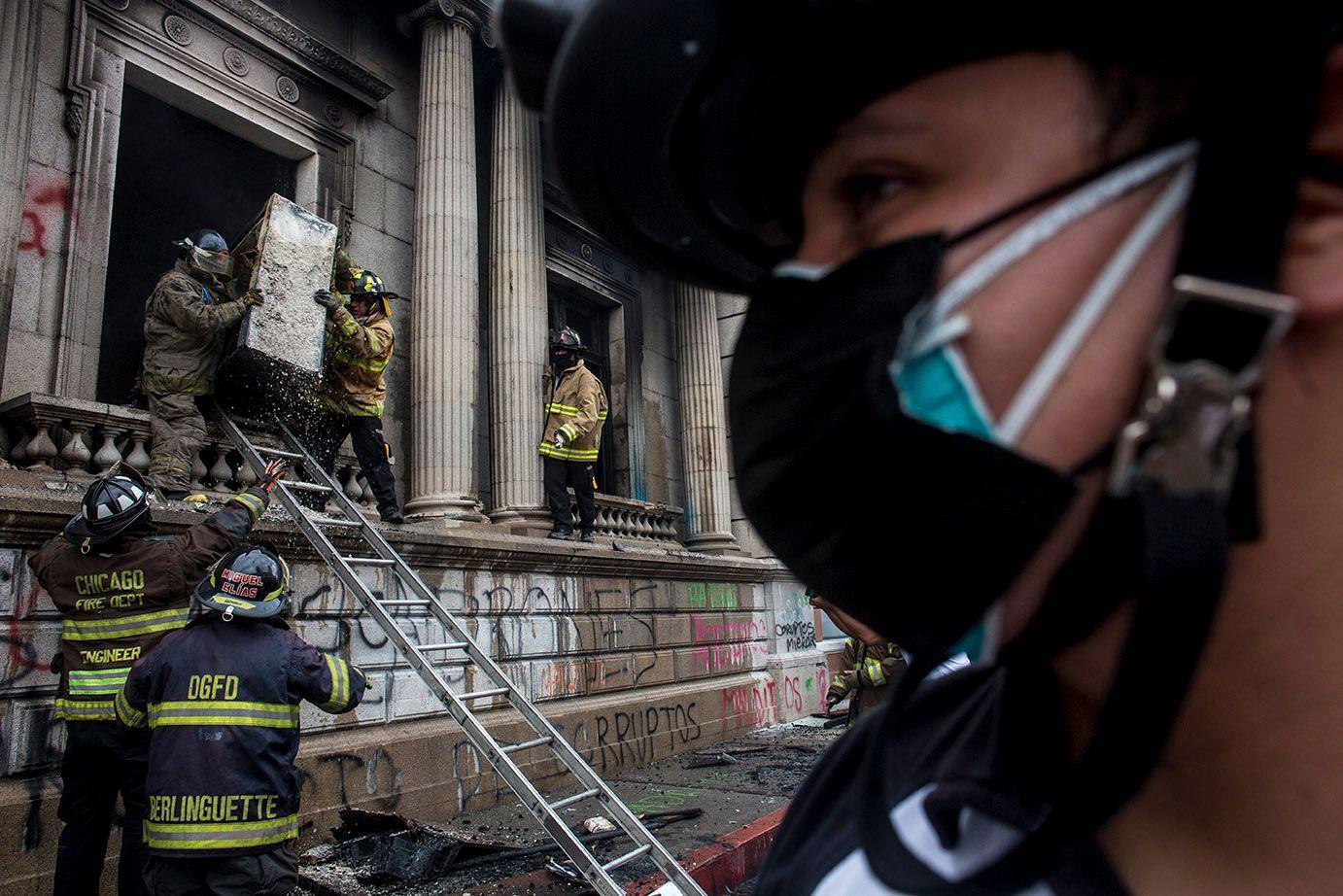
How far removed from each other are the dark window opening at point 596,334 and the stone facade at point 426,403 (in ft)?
0.26

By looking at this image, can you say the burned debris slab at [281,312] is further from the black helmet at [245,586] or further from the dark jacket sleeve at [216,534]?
the black helmet at [245,586]

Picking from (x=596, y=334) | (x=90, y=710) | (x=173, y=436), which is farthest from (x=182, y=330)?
(x=596, y=334)

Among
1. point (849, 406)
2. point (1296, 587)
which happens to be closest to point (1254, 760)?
point (1296, 587)

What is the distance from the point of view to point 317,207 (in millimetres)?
9672

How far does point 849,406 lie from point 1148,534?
0.30m

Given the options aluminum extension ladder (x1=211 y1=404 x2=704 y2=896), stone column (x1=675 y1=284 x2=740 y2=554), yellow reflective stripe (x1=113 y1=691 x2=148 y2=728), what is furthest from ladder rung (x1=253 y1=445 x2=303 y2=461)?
stone column (x1=675 y1=284 x2=740 y2=554)

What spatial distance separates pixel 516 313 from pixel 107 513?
6365mm

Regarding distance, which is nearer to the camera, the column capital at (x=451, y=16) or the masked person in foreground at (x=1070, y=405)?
the masked person in foreground at (x=1070, y=405)

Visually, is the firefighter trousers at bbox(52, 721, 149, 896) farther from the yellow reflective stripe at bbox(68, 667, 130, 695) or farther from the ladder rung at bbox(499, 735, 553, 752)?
the ladder rung at bbox(499, 735, 553, 752)

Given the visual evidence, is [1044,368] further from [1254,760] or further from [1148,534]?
[1254,760]

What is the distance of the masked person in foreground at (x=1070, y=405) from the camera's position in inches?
23.3

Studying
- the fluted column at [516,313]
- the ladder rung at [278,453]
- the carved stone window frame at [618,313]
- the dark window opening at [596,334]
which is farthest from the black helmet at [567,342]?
the ladder rung at [278,453]

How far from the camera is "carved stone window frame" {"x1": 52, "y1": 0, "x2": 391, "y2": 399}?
23.8 feet

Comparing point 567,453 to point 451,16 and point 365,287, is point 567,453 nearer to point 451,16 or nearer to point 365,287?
point 365,287
